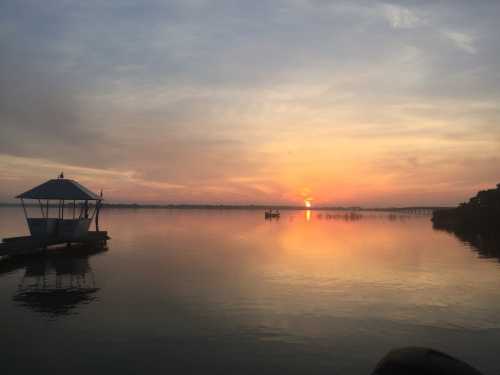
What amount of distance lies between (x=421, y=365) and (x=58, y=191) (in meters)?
35.1

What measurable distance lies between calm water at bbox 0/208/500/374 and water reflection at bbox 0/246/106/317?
73 millimetres

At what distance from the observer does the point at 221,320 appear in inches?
642

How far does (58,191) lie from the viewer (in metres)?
35.6

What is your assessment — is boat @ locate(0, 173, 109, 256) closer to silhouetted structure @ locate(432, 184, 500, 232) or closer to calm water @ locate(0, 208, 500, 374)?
calm water @ locate(0, 208, 500, 374)

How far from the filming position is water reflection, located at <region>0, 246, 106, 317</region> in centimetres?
1822

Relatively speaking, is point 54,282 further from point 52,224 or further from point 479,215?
point 479,215

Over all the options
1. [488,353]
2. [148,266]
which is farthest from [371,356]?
[148,266]

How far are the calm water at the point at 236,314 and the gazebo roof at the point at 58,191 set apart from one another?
6.03 metres

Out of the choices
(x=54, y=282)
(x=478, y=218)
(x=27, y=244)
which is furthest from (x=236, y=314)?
(x=478, y=218)

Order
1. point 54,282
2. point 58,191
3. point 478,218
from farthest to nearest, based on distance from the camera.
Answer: point 478,218
point 58,191
point 54,282

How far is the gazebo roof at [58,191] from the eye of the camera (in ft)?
115

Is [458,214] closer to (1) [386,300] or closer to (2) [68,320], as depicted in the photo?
(1) [386,300]

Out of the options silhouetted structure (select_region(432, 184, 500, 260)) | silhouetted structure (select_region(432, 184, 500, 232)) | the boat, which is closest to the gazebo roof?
the boat

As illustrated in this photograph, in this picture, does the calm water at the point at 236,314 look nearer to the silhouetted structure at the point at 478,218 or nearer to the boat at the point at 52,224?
the boat at the point at 52,224
